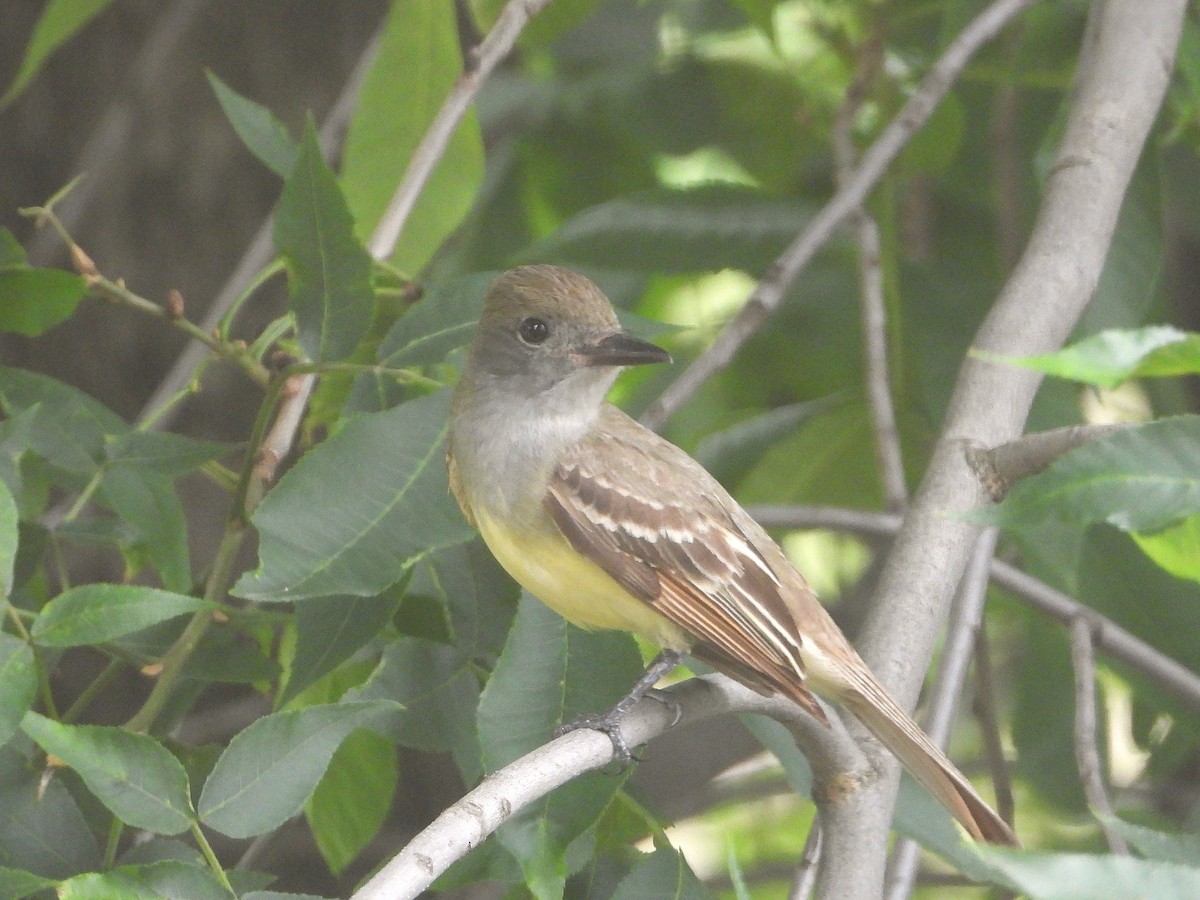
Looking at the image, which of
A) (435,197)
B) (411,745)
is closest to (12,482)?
(411,745)

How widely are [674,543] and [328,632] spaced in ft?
2.64

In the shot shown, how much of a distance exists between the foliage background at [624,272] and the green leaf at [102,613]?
1.91 ft

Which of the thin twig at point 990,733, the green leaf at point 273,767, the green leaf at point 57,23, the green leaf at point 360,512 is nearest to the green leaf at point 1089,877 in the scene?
the green leaf at point 273,767

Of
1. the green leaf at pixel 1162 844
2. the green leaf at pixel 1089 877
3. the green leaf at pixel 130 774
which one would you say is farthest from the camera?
the green leaf at pixel 130 774

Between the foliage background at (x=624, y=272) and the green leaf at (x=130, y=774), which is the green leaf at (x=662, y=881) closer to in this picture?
the foliage background at (x=624, y=272)

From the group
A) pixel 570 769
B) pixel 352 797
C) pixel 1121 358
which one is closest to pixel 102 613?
pixel 570 769

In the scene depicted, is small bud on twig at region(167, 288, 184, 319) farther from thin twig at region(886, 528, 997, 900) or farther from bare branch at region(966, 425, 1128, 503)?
thin twig at region(886, 528, 997, 900)

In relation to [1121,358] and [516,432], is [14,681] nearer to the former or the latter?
[516,432]

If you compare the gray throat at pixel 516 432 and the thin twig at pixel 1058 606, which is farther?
the thin twig at pixel 1058 606

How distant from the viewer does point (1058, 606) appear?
12.3 ft

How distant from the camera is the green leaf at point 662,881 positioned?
2855 millimetres

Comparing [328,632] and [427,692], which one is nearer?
[328,632]

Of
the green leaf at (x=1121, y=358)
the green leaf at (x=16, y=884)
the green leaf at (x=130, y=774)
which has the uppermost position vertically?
the green leaf at (x=1121, y=358)

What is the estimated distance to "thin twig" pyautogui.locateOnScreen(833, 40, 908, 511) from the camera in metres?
3.96
